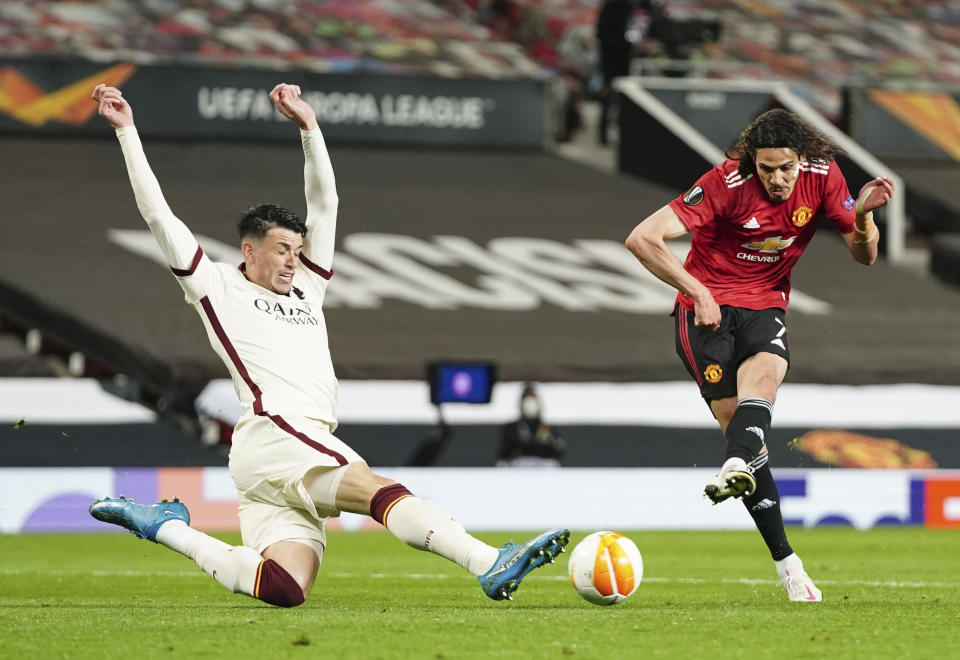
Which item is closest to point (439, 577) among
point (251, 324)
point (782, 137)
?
point (251, 324)

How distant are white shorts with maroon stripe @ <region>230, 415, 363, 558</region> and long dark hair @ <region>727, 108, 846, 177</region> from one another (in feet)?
6.66

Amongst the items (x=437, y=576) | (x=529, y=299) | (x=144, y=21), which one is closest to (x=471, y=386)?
(x=529, y=299)

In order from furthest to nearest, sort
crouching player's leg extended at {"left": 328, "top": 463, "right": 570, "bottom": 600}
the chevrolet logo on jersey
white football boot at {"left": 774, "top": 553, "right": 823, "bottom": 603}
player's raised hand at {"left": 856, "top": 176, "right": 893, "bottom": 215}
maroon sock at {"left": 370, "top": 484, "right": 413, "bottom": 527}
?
1. the chevrolet logo on jersey
2. white football boot at {"left": 774, "top": 553, "right": 823, "bottom": 603}
3. player's raised hand at {"left": 856, "top": 176, "right": 893, "bottom": 215}
4. maroon sock at {"left": 370, "top": 484, "right": 413, "bottom": 527}
5. crouching player's leg extended at {"left": 328, "top": 463, "right": 570, "bottom": 600}

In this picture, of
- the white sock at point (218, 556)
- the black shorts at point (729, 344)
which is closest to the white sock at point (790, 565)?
the black shorts at point (729, 344)

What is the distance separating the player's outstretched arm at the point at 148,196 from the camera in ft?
19.1

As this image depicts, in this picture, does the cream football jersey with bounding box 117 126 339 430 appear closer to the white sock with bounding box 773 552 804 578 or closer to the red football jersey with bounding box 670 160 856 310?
the red football jersey with bounding box 670 160 856 310

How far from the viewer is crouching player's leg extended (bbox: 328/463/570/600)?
213 inches

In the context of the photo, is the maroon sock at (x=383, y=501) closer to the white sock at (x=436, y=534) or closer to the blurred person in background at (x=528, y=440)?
the white sock at (x=436, y=534)

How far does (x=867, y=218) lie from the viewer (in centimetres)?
642

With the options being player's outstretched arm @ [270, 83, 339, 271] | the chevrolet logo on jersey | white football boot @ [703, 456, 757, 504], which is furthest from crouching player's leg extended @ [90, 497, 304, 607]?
the chevrolet logo on jersey

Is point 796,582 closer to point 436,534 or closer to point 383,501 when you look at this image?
point 436,534

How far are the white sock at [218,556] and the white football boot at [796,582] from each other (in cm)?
215

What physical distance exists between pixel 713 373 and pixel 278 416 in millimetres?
1834

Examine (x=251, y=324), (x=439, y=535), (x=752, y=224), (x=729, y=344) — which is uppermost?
(x=752, y=224)
